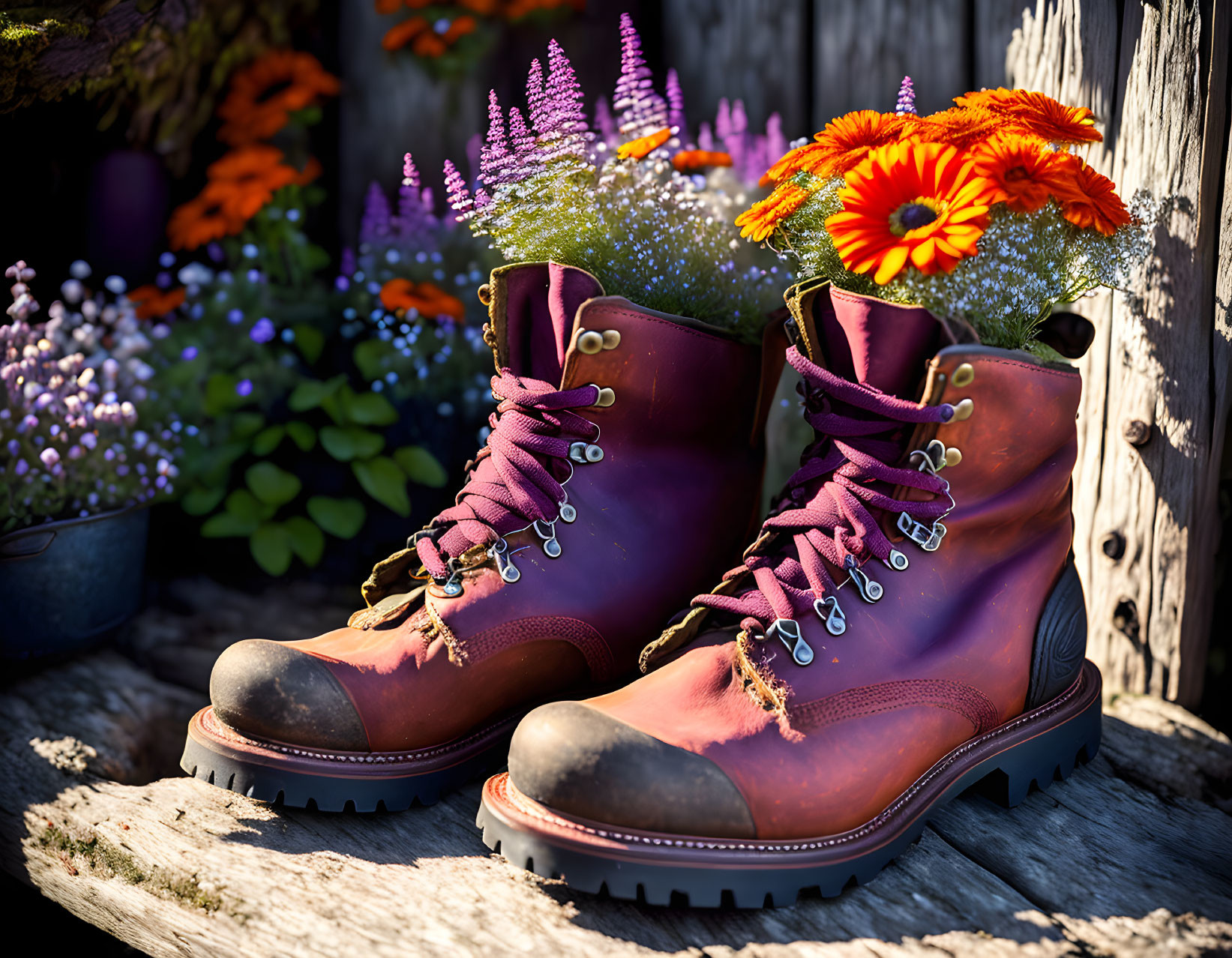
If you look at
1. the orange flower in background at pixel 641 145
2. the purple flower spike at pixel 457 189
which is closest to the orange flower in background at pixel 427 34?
the orange flower in background at pixel 641 145

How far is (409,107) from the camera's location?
9.41 feet

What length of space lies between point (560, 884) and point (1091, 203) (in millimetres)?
1162

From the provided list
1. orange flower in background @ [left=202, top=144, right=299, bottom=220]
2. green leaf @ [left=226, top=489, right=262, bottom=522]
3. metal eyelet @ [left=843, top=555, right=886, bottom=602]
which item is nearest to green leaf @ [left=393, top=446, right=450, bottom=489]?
green leaf @ [left=226, top=489, right=262, bottom=522]

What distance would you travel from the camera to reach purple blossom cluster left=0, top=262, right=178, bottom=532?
2.09 m

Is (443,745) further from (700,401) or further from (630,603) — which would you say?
(700,401)

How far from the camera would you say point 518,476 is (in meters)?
1.39

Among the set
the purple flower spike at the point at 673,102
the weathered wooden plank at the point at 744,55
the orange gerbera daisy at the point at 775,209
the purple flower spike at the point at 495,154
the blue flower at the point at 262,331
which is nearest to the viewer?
the orange gerbera daisy at the point at 775,209

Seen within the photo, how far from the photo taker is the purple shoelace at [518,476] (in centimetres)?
137

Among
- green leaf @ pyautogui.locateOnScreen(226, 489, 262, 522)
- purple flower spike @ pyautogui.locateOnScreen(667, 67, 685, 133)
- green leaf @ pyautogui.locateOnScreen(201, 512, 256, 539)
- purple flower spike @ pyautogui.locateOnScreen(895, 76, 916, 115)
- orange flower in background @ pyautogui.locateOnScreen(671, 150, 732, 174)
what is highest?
purple flower spike @ pyautogui.locateOnScreen(667, 67, 685, 133)

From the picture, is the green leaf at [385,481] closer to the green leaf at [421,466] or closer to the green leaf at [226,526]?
the green leaf at [421,466]

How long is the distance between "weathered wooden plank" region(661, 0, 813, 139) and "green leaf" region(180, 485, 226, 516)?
66.9 inches

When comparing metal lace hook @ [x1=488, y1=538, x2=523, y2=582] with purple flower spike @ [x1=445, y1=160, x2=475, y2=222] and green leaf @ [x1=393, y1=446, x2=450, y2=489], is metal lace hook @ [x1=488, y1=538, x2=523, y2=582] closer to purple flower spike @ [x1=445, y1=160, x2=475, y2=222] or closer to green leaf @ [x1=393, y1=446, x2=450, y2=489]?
purple flower spike @ [x1=445, y1=160, x2=475, y2=222]

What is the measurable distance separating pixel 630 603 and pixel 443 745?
1.17 ft

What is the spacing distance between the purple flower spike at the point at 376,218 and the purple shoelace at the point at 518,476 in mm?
1580
